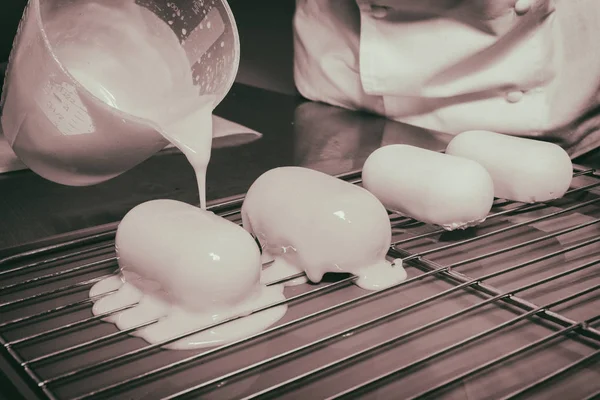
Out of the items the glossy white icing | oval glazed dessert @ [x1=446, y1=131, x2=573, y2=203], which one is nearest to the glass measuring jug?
the glossy white icing

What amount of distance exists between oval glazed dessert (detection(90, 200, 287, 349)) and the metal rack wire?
0.8 inches

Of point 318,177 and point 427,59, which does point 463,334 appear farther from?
point 427,59

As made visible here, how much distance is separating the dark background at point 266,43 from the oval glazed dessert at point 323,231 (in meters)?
0.89

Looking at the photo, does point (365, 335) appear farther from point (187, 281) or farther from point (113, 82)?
point (113, 82)

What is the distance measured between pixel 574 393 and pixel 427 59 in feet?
2.69

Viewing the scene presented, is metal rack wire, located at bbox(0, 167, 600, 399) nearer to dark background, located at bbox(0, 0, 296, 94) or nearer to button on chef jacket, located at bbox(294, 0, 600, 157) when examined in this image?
button on chef jacket, located at bbox(294, 0, 600, 157)

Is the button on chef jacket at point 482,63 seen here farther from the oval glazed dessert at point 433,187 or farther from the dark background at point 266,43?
the oval glazed dessert at point 433,187

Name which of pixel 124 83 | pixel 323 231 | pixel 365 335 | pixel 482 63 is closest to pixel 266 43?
pixel 482 63

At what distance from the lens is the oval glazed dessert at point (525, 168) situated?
3.11ft

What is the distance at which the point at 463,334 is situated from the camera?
0.67 metres

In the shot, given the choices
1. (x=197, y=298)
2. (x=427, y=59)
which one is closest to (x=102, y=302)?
(x=197, y=298)

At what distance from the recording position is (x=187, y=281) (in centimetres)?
68

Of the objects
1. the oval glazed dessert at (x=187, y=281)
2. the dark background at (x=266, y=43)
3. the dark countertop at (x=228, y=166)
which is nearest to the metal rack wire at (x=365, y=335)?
the oval glazed dessert at (x=187, y=281)

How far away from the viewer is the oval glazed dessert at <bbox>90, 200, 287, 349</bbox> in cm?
68
